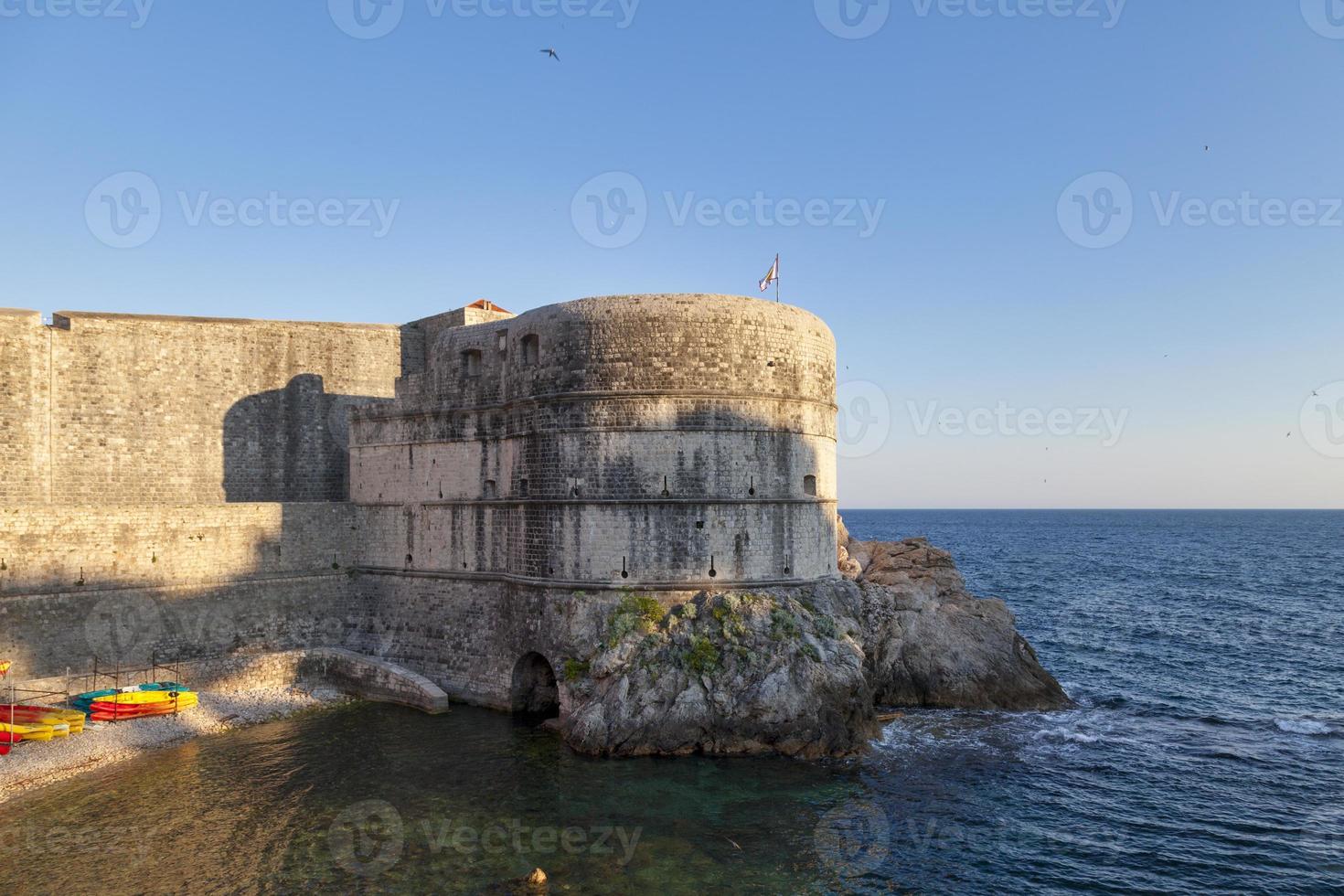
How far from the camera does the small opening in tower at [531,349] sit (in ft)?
84.7

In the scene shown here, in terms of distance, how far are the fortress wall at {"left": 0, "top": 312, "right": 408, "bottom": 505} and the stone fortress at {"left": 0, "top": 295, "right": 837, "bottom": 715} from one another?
8 centimetres

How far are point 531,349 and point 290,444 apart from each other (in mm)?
11952

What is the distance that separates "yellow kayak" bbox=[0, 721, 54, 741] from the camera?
20.7 metres

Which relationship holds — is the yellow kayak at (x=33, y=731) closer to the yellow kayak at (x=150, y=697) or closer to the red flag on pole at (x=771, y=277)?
the yellow kayak at (x=150, y=697)

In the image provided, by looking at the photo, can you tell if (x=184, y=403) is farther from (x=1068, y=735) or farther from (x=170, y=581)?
(x=1068, y=735)

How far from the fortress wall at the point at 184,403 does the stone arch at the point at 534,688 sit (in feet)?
39.9

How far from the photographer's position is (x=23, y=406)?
27109mm

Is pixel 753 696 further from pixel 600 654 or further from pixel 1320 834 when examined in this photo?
pixel 1320 834

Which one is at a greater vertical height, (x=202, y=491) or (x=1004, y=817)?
(x=202, y=491)

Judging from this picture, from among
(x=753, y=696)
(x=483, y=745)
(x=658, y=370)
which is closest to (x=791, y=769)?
(x=753, y=696)

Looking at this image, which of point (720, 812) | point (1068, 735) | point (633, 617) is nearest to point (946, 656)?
point (1068, 735)

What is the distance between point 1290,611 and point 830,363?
41849 mm

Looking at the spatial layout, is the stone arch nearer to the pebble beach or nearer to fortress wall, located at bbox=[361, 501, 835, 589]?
fortress wall, located at bbox=[361, 501, 835, 589]

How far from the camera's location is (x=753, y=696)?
22250 mm
